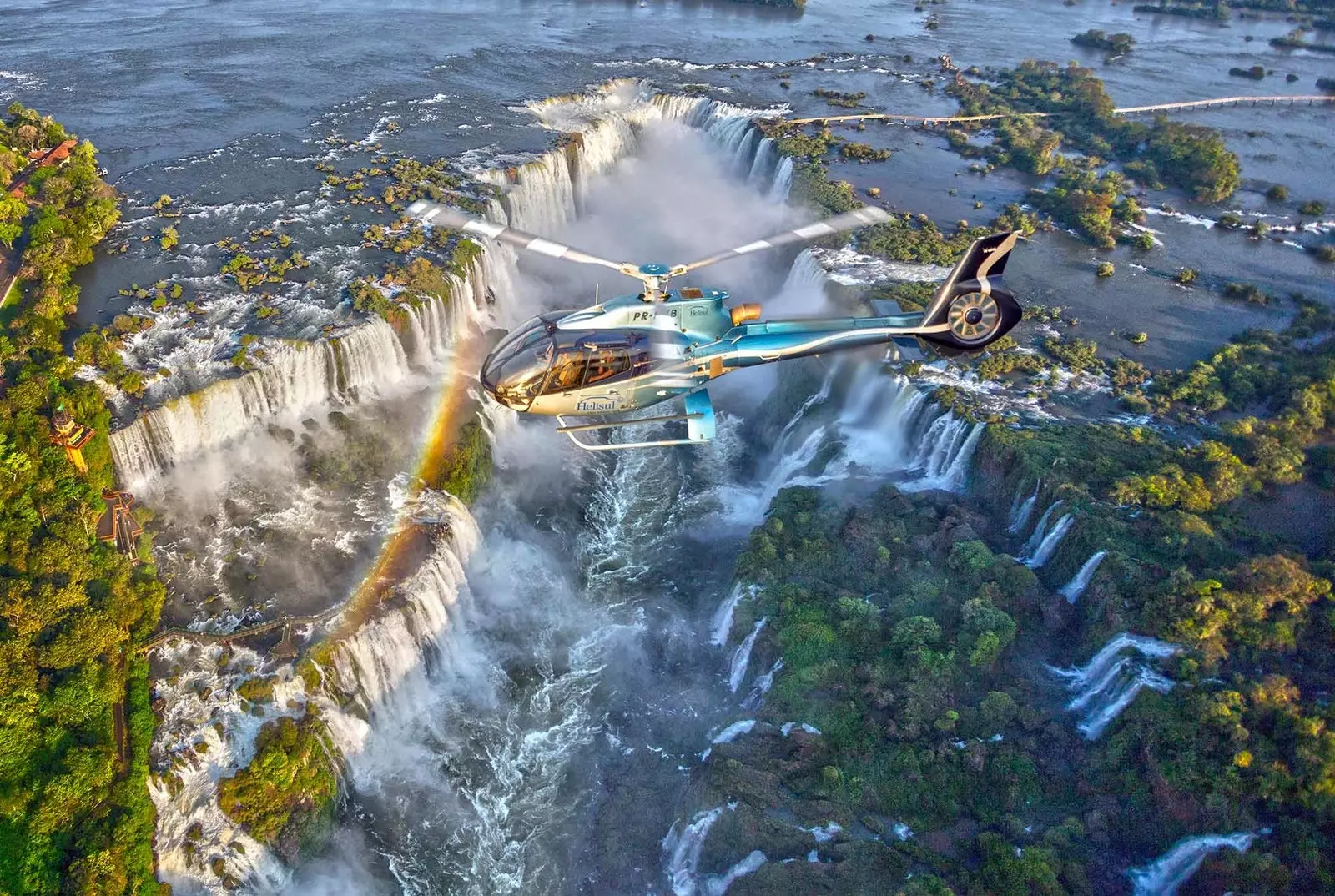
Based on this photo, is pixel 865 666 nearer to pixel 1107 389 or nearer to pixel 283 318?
pixel 1107 389

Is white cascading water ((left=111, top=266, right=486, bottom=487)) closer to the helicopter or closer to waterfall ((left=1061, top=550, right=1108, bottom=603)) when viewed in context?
the helicopter

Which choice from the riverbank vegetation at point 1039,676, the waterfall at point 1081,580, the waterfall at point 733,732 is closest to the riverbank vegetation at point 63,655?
the waterfall at point 733,732

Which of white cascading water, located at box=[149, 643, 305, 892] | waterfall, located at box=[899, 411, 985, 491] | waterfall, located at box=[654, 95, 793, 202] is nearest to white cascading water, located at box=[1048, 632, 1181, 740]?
waterfall, located at box=[899, 411, 985, 491]

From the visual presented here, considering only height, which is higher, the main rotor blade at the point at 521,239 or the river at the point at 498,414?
the main rotor blade at the point at 521,239

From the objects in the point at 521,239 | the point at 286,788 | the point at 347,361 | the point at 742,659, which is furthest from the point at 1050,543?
the point at 347,361

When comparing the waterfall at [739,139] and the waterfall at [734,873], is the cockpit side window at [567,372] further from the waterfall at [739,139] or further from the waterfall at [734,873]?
the waterfall at [739,139]

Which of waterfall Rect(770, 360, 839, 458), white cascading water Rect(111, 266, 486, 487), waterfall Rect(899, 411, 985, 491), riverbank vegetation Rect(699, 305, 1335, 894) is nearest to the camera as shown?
riverbank vegetation Rect(699, 305, 1335, 894)

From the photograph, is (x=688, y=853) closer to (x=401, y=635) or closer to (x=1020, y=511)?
(x=401, y=635)
